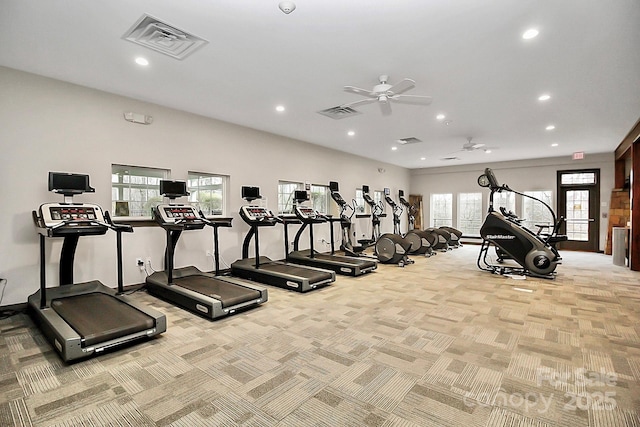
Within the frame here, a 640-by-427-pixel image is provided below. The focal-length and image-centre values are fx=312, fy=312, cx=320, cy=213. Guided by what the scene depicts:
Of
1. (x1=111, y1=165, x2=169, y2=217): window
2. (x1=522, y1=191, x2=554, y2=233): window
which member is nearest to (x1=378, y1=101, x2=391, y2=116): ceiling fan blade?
(x1=111, y1=165, x2=169, y2=217): window

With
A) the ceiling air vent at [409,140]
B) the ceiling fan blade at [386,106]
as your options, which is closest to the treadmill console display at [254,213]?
the ceiling fan blade at [386,106]

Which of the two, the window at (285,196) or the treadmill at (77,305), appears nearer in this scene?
the treadmill at (77,305)

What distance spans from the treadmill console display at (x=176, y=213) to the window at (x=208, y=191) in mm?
1067

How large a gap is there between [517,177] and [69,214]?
12.5 metres

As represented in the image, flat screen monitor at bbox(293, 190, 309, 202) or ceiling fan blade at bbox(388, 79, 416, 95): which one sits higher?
ceiling fan blade at bbox(388, 79, 416, 95)

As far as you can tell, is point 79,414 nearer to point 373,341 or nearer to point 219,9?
point 373,341

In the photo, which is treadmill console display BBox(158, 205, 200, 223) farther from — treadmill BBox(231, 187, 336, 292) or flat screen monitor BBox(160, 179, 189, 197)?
treadmill BBox(231, 187, 336, 292)

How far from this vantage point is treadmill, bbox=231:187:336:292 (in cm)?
509

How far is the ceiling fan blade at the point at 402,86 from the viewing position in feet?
12.3

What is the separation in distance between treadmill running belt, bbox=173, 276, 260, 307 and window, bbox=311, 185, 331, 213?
14.7ft

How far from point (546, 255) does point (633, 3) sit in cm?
449

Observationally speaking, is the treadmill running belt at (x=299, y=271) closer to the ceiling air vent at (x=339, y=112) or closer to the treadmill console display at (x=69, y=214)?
the treadmill console display at (x=69, y=214)

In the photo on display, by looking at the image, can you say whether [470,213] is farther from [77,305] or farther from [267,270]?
[77,305]

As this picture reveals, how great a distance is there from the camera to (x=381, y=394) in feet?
7.41
